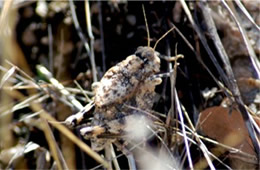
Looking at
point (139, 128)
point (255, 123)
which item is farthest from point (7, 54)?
point (255, 123)

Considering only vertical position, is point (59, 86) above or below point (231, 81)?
above

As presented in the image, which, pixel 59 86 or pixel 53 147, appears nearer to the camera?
pixel 53 147

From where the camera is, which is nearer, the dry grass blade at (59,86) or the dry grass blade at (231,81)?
the dry grass blade at (231,81)

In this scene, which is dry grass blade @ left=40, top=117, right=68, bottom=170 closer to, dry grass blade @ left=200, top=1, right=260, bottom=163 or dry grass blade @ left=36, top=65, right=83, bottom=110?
dry grass blade @ left=36, top=65, right=83, bottom=110

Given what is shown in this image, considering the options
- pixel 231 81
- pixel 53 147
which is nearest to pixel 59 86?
pixel 53 147

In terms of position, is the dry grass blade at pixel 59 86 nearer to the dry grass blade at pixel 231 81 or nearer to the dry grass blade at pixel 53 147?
the dry grass blade at pixel 53 147

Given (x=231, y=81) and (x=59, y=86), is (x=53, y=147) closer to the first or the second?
(x=59, y=86)

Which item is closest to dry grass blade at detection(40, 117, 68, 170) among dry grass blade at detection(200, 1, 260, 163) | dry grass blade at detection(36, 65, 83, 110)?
dry grass blade at detection(36, 65, 83, 110)

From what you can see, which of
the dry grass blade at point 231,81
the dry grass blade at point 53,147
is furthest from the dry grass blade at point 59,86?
the dry grass blade at point 231,81

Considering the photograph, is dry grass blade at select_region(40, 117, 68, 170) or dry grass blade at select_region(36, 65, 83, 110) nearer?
dry grass blade at select_region(40, 117, 68, 170)

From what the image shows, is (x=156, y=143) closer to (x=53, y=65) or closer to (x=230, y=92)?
(x=230, y=92)

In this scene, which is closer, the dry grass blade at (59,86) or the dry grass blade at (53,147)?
the dry grass blade at (53,147)
